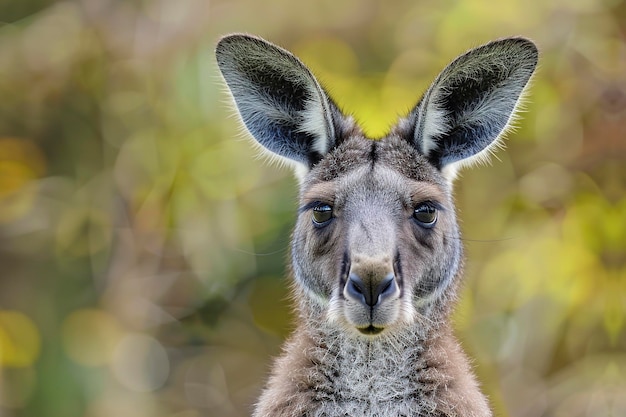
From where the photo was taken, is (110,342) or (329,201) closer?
(329,201)

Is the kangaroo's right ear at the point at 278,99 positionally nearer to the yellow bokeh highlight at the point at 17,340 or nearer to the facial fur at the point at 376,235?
the facial fur at the point at 376,235

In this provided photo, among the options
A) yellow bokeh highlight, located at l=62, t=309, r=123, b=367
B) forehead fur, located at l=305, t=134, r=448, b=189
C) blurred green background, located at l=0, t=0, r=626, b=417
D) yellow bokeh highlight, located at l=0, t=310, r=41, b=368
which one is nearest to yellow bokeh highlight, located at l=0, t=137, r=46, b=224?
blurred green background, located at l=0, t=0, r=626, b=417

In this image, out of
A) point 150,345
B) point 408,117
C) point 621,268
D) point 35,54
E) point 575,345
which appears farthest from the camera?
point 35,54

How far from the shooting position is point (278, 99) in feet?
13.6

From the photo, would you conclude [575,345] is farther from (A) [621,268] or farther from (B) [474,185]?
(B) [474,185]

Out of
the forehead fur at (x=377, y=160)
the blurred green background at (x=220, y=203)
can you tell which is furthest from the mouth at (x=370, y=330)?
the blurred green background at (x=220, y=203)

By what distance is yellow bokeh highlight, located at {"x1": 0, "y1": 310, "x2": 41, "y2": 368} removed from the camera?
7.18m

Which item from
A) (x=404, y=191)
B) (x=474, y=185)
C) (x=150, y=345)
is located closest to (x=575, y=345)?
(x=474, y=185)

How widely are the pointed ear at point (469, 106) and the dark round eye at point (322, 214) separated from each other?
533 mm

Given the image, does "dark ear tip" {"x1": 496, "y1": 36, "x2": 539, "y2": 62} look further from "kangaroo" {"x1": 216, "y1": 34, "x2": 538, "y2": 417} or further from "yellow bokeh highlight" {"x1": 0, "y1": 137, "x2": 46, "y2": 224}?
"yellow bokeh highlight" {"x1": 0, "y1": 137, "x2": 46, "y2": 224}

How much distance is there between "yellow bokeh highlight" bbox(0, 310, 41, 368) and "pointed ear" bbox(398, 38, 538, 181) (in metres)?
4.26

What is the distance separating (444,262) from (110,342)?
385cm

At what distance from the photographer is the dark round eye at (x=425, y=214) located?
3.65m

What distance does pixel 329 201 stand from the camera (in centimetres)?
368
